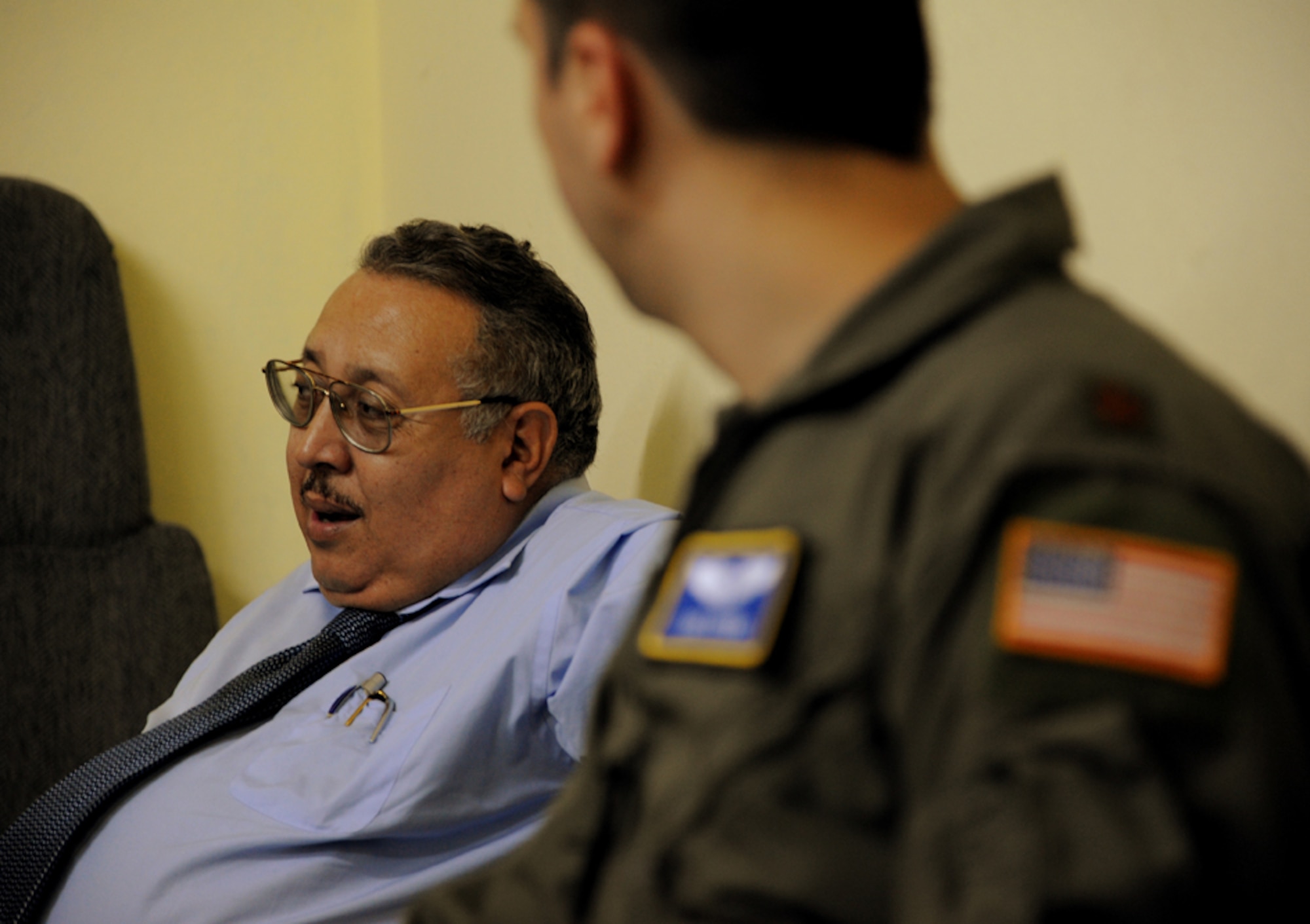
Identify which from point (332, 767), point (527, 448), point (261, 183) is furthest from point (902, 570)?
point (261, 183)

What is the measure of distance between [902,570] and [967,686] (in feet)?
0.15

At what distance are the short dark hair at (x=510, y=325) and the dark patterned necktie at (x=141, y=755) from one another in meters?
0.30

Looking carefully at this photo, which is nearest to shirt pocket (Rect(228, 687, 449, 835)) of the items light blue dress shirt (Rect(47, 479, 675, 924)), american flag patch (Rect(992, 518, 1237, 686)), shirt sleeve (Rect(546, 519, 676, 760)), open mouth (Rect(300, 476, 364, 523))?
light blue dress shirt (Rect(47, 479, 675, 924))

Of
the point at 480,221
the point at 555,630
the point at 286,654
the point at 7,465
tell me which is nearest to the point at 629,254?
the point at 555,630

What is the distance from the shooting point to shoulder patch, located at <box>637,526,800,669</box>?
38 centimetres

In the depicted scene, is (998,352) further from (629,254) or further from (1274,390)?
(1274,390)

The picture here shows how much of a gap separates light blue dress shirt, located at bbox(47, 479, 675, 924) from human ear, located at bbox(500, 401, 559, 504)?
124 mm

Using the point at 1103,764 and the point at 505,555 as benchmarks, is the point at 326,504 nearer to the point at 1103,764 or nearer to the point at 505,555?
the point at 505,555

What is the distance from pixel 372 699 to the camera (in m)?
1.12

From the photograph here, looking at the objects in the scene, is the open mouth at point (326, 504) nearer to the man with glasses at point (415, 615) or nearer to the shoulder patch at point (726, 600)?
the man with glasses at point (415, 615)

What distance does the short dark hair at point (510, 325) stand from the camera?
127cm

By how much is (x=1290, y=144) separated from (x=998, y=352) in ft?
1.53

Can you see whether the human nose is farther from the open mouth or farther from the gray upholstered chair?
the gray upholstered chair

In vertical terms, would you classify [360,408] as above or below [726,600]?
below
